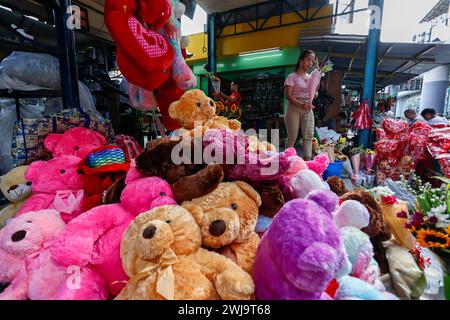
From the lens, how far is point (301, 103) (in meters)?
2.45

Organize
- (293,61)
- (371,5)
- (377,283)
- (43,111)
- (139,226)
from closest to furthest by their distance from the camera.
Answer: (139,226), (377,283), (43,111), (371,5), (293,61)

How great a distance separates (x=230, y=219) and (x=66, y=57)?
65.6 inches

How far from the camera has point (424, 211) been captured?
3.25 feet

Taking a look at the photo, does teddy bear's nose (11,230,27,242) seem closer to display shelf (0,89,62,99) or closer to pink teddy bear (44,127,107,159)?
pink teddy bear (44,127,107,159)

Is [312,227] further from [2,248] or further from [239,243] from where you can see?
[2,248]

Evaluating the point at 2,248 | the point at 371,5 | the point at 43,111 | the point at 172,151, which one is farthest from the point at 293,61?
the point at 2,248

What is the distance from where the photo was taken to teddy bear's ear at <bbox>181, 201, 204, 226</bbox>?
2.45 feet

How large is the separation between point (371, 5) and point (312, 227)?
16.0 feet

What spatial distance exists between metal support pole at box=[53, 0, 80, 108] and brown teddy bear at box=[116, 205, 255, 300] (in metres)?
1.46

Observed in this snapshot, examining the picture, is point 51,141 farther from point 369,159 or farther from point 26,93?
point 369,159

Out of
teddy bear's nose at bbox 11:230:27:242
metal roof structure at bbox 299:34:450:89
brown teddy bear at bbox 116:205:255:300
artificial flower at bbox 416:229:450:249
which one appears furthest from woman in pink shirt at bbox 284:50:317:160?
metal roof structure at bbox 299:34:450:89

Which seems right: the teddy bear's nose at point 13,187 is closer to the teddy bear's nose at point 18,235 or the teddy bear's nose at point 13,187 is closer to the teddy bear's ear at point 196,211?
the teddy bear's nose at point 18,235

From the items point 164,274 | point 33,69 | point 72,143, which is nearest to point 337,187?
point 164,274

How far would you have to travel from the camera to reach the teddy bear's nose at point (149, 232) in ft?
2.05
